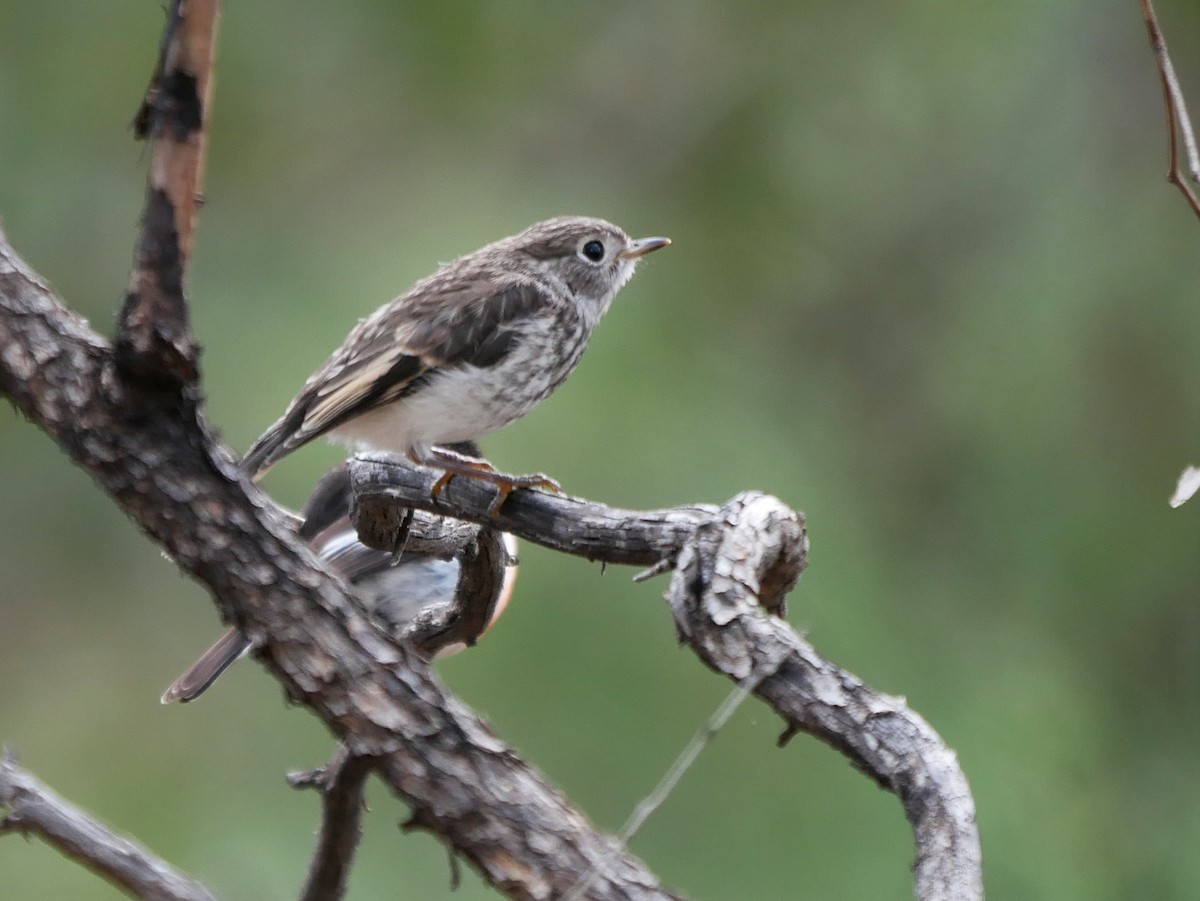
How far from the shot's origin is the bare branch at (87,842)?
79.7 inches

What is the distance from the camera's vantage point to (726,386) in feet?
17.0

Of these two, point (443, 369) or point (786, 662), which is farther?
point (443, 369)

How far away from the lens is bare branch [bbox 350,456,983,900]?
184 cm

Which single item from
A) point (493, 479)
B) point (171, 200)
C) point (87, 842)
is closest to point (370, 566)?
point (493, 479)

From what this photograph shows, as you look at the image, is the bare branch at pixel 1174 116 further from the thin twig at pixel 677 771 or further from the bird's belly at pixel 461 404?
the bird's belly at pixel 461 404

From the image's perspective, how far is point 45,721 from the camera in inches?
205

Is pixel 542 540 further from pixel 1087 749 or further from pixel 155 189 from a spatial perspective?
pixel 1087 749

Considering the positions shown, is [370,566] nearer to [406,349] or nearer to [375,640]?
[406,349]

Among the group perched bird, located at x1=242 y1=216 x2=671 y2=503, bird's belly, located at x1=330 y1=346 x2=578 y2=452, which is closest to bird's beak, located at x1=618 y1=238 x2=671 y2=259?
perched bird, located at x1=242 y1=216 x2=671 y2=503

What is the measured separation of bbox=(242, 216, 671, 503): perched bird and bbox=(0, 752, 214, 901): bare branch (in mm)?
965

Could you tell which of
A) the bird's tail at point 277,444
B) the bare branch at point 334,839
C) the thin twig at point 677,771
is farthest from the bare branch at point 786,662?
the bird's tail at point 277,444

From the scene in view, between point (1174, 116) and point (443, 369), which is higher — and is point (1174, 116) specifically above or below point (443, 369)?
above

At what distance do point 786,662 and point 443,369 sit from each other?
54.1 inches

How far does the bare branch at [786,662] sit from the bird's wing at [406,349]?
936mm
